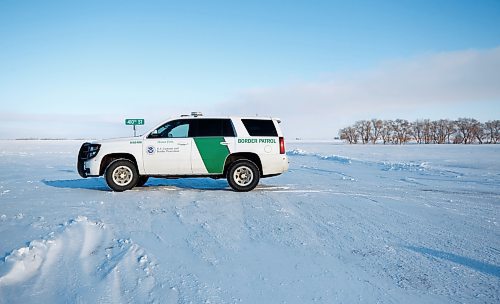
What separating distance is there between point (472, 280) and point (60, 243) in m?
4.69

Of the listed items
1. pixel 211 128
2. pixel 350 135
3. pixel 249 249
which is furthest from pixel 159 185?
pixel 350 135

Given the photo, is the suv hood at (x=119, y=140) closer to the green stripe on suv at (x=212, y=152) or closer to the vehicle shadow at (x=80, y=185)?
the vehicle shadow at (x=80, y=185)

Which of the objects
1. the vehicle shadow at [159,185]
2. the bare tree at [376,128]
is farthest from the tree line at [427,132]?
the vehicle shadow at [159,185]

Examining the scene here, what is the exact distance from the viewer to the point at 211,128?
812 cm

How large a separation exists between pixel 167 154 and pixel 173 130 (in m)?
0.64

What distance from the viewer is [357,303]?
8.99 feet

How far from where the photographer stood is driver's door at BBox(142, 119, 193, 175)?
7.91 metres

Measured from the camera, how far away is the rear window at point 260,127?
322 inches

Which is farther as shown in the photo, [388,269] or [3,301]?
[388,269]

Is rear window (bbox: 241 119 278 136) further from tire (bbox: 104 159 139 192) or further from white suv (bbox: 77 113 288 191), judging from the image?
tire (bbox: 104 159 139 192)

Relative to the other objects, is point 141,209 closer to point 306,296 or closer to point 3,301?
point 3,301

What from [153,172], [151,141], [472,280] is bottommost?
[472,280]

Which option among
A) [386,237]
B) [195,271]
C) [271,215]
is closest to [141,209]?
[271,215]

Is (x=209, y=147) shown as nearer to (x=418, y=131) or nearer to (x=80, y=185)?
(x=80, y=185)
